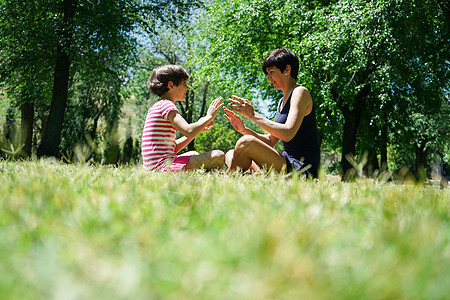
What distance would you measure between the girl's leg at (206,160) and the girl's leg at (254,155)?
0.26 m

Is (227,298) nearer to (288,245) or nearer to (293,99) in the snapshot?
(288,245)

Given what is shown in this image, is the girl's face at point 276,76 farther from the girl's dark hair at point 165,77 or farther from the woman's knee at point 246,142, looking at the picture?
the girl's dark hair at point 165,77

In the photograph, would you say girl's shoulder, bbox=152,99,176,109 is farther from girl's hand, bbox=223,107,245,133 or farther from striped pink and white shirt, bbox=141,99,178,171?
girl's hand, bbox=223,107,245,133

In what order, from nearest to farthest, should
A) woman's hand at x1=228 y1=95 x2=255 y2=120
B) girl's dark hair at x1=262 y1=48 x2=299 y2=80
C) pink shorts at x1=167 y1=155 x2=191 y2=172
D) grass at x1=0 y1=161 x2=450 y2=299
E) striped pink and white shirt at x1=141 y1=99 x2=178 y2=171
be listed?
grass at x1=0 y1=161 x2=450 y2=299 → woman's hand at x1=228 y1=95 x2=255 y2=120 → pink shorts at x1=167 y1=155 x2=191 y2=172 → striped pink and white shirt at x1=141 y1=99 x2=178 y2=171 → girl's dark hair at x1=262 y1=48 x2=299 y2=80

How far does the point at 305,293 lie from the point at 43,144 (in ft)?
43.6

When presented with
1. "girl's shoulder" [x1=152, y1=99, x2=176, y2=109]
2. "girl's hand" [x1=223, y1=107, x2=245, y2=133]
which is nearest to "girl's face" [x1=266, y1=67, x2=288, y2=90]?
"girl's hand" [x1=223, y1=107, x2=245, y2=133]

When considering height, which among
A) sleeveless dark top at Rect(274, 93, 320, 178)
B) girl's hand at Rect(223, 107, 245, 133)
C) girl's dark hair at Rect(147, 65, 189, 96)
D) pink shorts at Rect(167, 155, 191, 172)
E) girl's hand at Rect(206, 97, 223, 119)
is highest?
girl's dark hair at Rect(147, 65, 189, 96)

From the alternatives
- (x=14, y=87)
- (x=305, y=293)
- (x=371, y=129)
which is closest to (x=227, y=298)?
(x=305, y=293)

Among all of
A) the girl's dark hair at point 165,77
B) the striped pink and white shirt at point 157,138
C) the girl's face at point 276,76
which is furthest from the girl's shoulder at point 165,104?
the girl's face at point 276,76

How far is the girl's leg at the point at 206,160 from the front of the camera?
4422 millimetres

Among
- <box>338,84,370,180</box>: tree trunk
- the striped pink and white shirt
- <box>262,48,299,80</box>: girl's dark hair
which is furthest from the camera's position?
<box>338,84,370,180</box>: tree trunk

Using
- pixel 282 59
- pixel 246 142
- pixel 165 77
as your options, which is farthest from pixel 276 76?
pixel 165 77

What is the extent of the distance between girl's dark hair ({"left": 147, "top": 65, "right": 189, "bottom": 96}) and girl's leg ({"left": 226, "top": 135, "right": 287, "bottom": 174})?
138 centimetres

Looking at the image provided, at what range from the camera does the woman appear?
407cm
